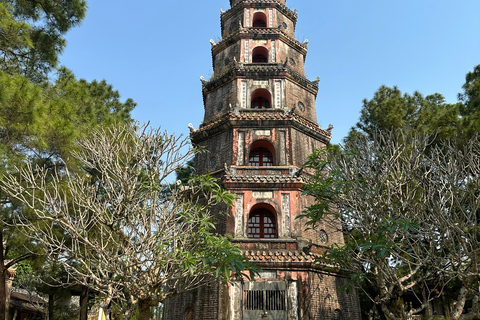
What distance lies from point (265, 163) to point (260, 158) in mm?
313

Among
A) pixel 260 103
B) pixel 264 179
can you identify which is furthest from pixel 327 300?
pixel 260 103

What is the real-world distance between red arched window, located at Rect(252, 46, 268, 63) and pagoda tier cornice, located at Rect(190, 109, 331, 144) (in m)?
4.14

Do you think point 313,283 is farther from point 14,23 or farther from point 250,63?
point 14,23

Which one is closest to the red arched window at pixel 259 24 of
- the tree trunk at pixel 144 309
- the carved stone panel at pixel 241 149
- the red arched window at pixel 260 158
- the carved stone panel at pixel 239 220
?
the carved stone panel at pixel 241 149

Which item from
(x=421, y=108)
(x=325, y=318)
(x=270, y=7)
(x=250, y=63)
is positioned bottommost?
(x=325, y=318)

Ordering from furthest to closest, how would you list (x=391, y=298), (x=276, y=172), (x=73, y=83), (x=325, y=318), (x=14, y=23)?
(x=276, y=172) < (x=73, y=83) < (x=325, y=318) < (x=14, y=23) < (x=391, y=298)

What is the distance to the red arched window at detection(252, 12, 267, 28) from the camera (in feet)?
64.7

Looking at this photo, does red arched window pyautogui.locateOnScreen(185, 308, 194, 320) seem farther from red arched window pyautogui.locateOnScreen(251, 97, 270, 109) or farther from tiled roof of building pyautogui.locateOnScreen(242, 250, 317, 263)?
red arched window pyautogui.locateOnScreen(251, 97, 270, 109)

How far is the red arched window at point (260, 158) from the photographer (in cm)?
1559

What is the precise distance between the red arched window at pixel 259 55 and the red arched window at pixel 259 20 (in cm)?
192

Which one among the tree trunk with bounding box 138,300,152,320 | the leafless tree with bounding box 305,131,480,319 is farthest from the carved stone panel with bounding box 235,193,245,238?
the tree trunk with bounding box 138,300,152,320

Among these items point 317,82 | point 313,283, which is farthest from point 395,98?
point 313,283

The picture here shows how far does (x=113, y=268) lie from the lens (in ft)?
25.2

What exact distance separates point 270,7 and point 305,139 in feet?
26.6
